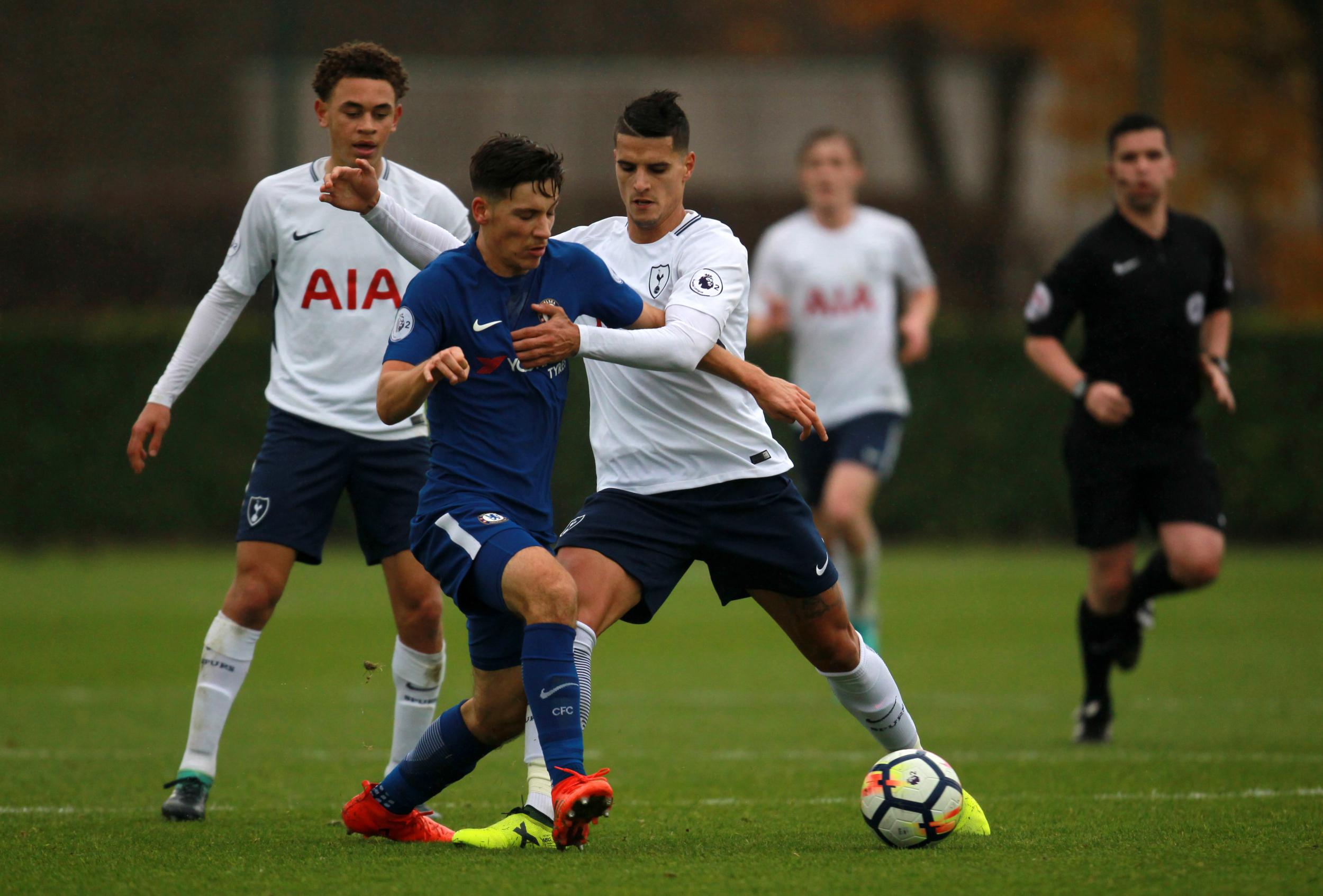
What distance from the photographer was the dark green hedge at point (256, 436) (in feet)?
56.8

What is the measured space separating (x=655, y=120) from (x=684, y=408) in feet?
2.96

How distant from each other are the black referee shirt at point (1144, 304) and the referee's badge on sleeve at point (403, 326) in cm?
378

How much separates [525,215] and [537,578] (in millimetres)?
1046

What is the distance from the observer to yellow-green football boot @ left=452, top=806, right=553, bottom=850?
4.83m

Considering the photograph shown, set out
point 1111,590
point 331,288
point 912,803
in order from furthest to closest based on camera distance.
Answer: point 1111,590, point 331,288, point 912,803

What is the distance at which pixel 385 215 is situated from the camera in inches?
204

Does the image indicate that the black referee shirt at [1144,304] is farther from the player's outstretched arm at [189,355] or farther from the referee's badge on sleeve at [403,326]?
the referee's badge on sleeve at [403,326]

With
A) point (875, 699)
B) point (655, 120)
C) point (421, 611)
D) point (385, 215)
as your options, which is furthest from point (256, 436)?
point (875, 699)

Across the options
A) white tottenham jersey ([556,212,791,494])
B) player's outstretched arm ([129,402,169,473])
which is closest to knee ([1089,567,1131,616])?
white tottenham jersey ([556,212,791,494])

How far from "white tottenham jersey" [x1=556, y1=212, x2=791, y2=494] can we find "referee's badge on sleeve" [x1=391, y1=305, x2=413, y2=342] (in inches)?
29.6

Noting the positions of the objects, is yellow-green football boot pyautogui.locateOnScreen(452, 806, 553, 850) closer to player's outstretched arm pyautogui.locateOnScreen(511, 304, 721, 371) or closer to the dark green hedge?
player's outstretched arm pyautogui.locateOnScreen(511, 304, 721, 371)

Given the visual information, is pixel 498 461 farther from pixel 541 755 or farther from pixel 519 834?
pixel 519 834

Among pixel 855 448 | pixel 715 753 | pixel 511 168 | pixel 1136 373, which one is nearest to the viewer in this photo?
pixel 511 168

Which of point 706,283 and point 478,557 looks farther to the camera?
point 706,283
